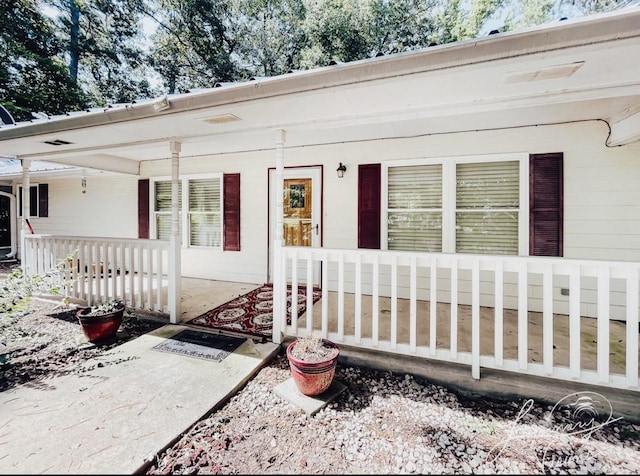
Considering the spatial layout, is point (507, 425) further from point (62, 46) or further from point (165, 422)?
point (62, 46)

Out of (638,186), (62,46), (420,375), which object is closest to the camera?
(420,375)

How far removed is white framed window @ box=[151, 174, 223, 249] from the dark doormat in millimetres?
2735

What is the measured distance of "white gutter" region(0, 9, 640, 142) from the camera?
1.72 meters

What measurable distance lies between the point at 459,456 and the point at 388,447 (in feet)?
1.39

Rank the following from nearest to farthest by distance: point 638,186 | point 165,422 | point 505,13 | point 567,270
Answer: point 165,422
point 567,270
point 638,186
point 505,13

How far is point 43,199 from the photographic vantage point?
784 centimetres

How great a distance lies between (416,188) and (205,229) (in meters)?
4.09

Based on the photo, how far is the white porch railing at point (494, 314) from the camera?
218cm

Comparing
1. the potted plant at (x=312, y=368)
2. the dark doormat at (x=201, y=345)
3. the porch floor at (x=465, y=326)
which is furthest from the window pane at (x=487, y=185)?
the dark doormat at (x=201, y=345)

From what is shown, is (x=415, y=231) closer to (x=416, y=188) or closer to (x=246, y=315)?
(x=416, y=188)

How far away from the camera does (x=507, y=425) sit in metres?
2.08

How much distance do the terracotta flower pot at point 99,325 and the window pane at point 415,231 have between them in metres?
3.77

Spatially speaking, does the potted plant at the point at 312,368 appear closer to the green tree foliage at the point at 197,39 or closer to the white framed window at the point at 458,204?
the white framed window at the point at 458,204

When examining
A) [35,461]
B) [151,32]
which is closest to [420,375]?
[35,461]
